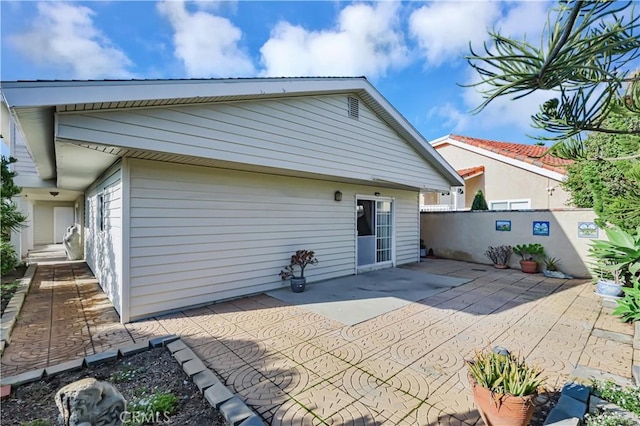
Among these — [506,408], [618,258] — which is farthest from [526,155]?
[506,408]

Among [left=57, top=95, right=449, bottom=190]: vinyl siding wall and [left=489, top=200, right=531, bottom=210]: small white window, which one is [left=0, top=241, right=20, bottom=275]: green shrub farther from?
[left=489, top=200, right=531, bottom=210]: small white window

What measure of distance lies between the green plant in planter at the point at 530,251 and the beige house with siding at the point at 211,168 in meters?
4.88

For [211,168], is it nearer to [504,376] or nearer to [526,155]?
[504,376]

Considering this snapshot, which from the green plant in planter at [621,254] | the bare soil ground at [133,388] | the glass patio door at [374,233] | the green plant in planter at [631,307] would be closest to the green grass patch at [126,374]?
the bare soil ground at [133,388]

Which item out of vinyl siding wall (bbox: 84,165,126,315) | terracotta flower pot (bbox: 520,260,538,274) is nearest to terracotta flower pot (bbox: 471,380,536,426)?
vinyl siding wall (bbox: 84,165,126,315)

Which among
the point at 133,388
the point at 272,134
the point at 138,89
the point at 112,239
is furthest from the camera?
the point at 272,134

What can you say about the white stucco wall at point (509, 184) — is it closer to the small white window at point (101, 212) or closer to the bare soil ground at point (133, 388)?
the bare soil ground at point (133, 388)

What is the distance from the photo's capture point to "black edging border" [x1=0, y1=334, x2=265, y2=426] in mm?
2592

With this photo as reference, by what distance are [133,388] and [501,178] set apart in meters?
15.4

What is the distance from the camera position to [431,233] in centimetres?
1316

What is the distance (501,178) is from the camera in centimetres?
1379

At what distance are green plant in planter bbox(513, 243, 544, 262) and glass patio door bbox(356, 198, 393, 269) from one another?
171 inches

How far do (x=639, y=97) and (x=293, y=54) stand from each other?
299 inches

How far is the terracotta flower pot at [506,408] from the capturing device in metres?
2.30
